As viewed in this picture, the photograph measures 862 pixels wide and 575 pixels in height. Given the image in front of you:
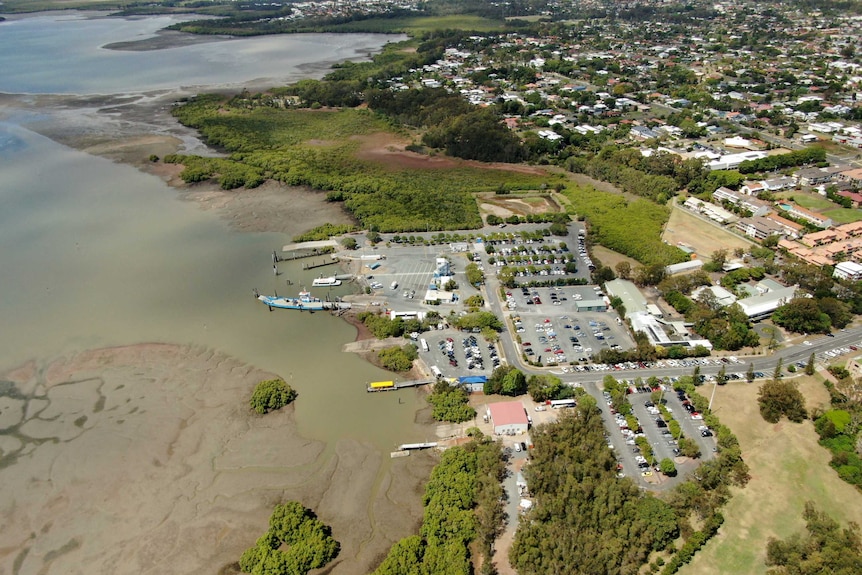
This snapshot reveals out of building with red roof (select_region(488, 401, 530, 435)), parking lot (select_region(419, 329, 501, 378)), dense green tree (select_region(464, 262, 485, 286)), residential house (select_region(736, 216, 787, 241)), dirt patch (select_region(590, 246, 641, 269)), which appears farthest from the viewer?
residential house (select_region(736, 216, 787, 241))

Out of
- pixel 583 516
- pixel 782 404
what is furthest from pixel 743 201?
pixel 583 516

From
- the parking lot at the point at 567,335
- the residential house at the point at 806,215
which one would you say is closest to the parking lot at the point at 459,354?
the parking lot at the point at 567,335

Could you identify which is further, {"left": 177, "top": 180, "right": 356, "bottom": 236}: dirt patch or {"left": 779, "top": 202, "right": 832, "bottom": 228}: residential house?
{"left": 177, "top": 180, "right": 356, "bottom": 236}: dirt patch

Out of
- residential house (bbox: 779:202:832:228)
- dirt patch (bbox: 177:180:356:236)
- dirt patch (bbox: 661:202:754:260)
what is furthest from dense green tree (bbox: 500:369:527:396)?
residential house (bbox: 779:202:832:228)

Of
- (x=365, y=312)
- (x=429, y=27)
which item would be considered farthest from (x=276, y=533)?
(x=429, y=27)

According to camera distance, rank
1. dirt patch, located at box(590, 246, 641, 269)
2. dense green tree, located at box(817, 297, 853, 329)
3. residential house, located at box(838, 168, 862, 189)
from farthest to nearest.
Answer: residential house, located at box(838, 168, 862, 189) → dirt patch, located at box(590, 246, 641, 269) → dense green tree, located at box(817, 297, 853, 329)

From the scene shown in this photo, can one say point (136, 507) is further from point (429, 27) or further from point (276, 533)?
point (429, 27)

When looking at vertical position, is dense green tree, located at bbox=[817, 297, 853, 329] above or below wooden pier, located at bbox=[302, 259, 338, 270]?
above

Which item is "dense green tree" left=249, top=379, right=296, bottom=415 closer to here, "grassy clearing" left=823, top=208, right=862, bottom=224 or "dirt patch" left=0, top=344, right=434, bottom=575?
"dirt patch" left=0, top=344, right=434, bottom=575
